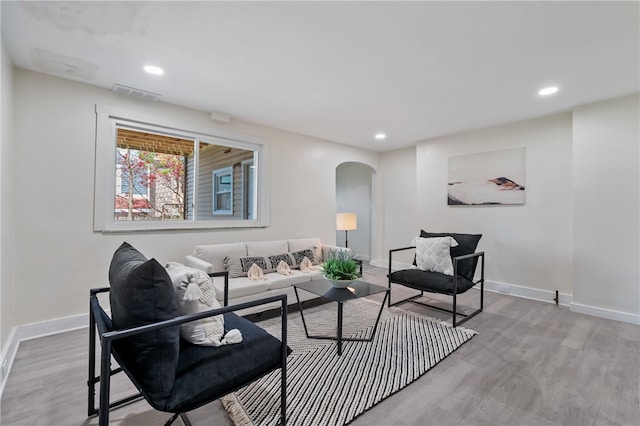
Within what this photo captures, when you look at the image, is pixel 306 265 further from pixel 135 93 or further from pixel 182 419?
pixel 135 93

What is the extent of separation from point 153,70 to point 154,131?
0.95 metres

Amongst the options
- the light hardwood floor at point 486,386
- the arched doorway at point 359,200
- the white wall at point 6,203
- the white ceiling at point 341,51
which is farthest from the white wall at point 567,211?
the white wall at point 6,203

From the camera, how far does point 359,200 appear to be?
22.3ft

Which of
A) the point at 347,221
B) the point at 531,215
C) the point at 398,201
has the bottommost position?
the point at 347,221

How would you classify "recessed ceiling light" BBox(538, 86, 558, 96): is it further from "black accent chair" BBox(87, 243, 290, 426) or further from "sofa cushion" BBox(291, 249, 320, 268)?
"black accent chair" BBox(87, 243, 290, 426)

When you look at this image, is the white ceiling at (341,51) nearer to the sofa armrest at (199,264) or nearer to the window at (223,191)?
the window at (223,191)

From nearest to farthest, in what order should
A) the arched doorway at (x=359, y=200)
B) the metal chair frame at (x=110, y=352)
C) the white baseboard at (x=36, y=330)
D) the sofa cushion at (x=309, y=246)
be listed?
1. the metal chair frame at (x=110, y=352)
2. the white baseboard at (x=36, y=330)
3. the sofa cushion at (x=309, y=246)
4. the arched doorway at (x=359, y=200)

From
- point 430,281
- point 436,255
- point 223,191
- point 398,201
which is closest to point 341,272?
point 430,281

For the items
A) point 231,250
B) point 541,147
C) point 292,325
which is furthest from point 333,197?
point 541,147

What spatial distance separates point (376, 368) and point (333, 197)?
11.0 ft

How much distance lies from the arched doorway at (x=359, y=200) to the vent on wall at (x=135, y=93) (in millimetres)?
4189

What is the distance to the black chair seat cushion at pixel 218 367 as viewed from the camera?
1.21m

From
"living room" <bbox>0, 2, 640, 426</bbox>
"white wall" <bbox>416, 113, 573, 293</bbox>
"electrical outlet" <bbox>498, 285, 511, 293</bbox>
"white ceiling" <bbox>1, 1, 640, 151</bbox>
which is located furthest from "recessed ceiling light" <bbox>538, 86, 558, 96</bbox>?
"electrical outlet" <bbox>498, 285, 511, 293</bbox>

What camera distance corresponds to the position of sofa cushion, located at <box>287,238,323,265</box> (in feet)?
13.4
